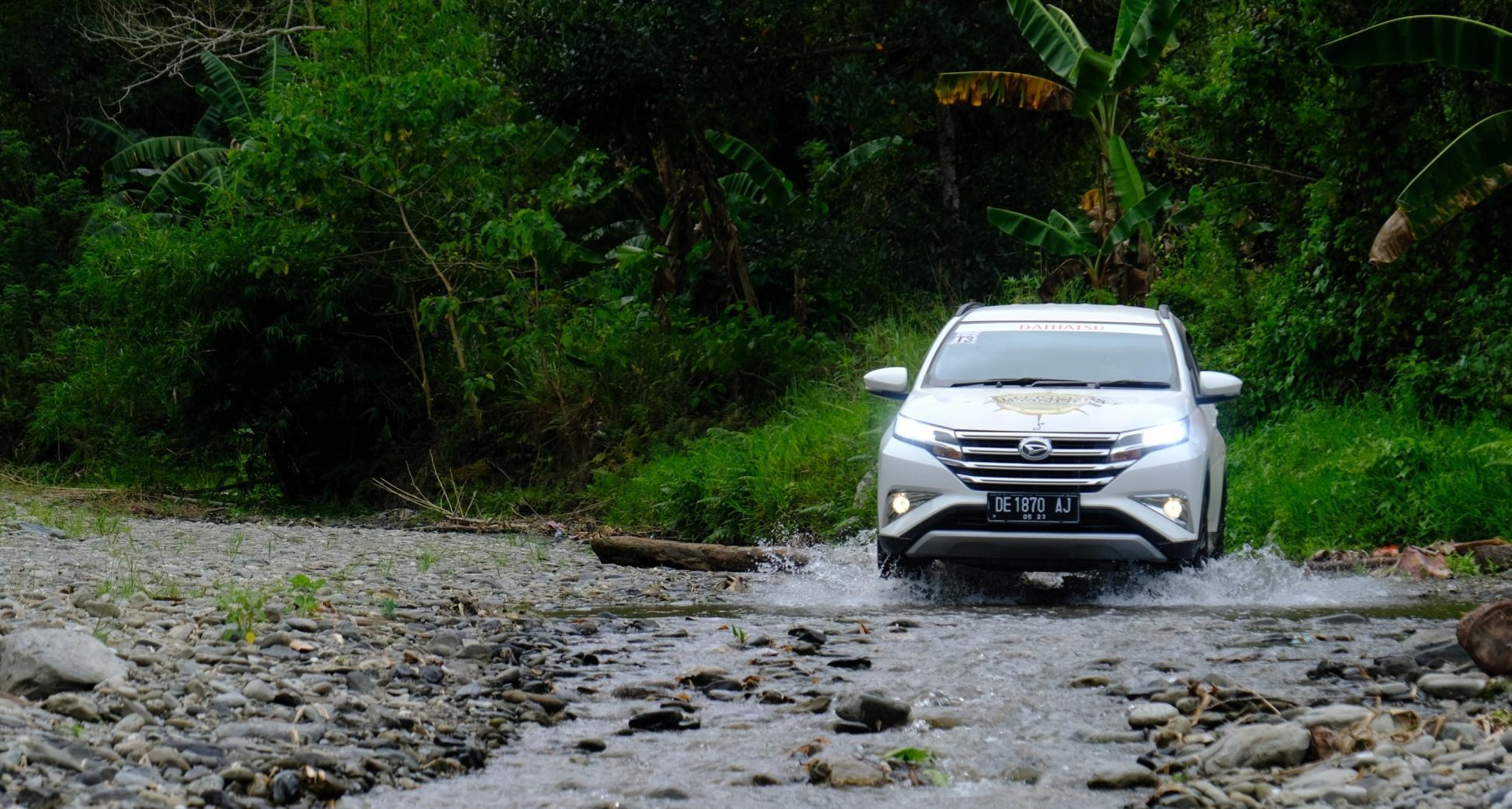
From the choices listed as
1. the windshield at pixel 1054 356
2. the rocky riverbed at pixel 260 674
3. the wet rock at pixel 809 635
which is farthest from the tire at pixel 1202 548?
the rocky riverbed at pixel 260 674

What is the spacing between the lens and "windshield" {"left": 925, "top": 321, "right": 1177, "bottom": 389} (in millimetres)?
9141

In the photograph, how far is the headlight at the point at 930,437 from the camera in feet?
27.3

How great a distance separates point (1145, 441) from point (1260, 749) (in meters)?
3.72

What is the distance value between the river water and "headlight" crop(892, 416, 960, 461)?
868 mm

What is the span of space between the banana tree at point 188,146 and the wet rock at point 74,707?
23.0 m

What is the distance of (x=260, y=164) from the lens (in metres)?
17.6

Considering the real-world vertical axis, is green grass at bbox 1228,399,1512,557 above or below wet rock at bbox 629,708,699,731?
below

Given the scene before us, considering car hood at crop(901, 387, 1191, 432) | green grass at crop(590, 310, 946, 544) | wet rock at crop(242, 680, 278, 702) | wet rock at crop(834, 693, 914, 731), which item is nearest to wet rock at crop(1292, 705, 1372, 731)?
wet rock at crop(834, 693, 914, 731)

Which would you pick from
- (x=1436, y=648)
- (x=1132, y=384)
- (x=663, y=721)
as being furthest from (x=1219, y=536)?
(x=663, y=721)

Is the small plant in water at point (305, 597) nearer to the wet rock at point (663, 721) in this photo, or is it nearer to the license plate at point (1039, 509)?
the wet rock at point (663, 721)

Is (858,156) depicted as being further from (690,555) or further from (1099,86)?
(690,555)

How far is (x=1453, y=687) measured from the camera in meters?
5.36

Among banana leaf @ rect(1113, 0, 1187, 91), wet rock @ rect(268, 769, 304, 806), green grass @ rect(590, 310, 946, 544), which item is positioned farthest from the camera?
banana leaf @ rect(1113, 0, 1187, 91)

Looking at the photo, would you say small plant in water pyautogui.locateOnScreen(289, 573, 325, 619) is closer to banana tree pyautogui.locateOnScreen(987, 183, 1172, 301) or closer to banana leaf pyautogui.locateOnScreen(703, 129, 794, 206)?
banana tree pyautogui.locateOnScreen(987, 183, 1172, 301)
